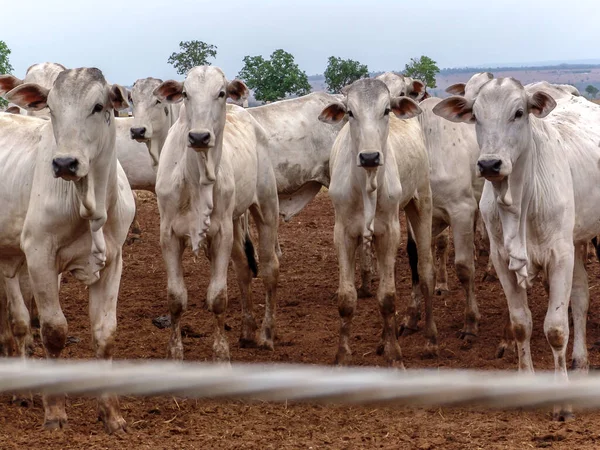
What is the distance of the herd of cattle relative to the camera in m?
6.42

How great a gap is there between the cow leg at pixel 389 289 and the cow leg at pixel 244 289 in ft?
4.68

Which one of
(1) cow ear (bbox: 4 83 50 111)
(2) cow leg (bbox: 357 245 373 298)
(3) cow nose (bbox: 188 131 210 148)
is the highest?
(1) cow ear (bbox: 4 83 50 111)

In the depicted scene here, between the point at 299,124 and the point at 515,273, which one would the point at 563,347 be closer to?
the point at 515,273

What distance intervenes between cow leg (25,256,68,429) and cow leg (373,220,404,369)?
2.63 m

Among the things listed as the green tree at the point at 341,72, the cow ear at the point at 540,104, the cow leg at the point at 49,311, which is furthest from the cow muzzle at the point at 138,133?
the green tree at the point at 341,72

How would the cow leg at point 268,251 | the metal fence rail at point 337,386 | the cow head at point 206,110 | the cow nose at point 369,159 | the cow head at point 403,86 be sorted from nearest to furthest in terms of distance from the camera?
the metal fence rail at point 337,386, the cow nose at point 369,159, the cow head at point 206,110, the cow leg at point 268,251, the cow head at point 403,86

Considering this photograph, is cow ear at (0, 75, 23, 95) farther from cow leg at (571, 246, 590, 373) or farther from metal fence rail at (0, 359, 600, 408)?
metal fence rail at (0, 359, 600, 408)

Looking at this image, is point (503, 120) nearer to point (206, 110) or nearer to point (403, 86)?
point (206, 110)

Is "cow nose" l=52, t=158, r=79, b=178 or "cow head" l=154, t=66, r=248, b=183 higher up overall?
"cow head" l=154, t=66, r=248, b=183

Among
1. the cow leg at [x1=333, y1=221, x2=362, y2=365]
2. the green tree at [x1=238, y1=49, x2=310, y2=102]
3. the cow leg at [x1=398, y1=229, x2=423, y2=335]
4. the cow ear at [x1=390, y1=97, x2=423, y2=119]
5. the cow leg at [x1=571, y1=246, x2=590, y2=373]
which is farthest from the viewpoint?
the green tree at [x1=238, y1=49, x2=310, y2=102]

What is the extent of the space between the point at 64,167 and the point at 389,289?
2.99m

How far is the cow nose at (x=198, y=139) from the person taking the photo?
7.45 m

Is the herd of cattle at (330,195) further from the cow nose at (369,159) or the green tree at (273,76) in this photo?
the green tree at (273,76)

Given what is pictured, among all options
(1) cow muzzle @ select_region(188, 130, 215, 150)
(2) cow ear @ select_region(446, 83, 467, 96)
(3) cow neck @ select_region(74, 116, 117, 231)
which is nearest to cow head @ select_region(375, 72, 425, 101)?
(2) cow ear @ select_region(446, 83, 467, 96)
